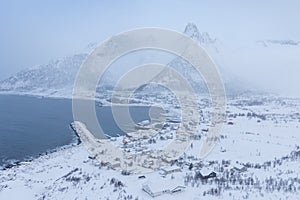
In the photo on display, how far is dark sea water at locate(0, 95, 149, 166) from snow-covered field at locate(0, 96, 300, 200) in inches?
272

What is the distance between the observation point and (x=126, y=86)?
104 metres

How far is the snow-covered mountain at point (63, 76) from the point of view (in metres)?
114

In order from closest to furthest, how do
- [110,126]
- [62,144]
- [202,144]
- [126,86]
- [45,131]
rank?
1. [202,144]
2. [62,144]
3. [45,131]
4. [110,126]
5. [126,86]

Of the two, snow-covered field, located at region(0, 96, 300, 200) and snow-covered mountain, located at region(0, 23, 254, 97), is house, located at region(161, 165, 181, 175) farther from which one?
snow-covered mountain, located at region(0, 23, 254, 97)

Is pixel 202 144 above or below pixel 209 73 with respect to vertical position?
below

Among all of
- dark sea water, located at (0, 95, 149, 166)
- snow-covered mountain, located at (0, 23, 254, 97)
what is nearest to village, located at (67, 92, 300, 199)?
dark sea water, located at (0, 95, 149, 166)

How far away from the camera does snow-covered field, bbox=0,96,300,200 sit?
17.7 metres

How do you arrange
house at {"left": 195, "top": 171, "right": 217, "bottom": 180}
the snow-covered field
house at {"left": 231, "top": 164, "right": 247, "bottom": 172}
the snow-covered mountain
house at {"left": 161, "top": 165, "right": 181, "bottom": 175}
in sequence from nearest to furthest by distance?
the snow-covered field
house at {"left": 195, "top": 171, "right": 217, "bottom": 180}
house at {"left": 161, "top": 165, "right": 181, "bottom": 175}
house at {"left": 231, "top": 164, "right": 247, "bottom": 172}
the snow-covered mountain

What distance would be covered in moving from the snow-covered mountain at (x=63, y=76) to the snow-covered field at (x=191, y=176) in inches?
3062

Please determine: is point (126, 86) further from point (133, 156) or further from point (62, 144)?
point (133, 156)

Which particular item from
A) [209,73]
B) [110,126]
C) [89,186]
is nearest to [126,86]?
[209,73]

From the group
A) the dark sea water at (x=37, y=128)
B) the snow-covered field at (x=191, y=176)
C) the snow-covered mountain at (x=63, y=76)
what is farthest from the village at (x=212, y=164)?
the snow-covered mountain at (x=63, y=76)

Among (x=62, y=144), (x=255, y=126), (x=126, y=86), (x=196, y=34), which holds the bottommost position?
(x=62, y=144)

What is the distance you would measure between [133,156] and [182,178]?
6.56 m
